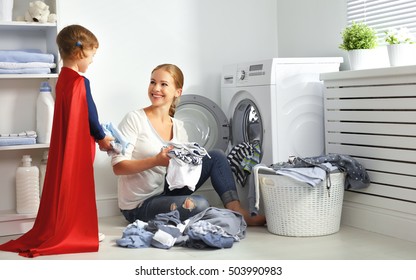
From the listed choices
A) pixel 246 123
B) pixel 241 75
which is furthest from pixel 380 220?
pixel 241 75

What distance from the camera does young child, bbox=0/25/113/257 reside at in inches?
125

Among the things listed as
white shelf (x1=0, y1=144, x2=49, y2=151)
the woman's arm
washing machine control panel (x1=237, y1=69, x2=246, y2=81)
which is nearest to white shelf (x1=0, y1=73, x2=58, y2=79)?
white shelf (x1=0, y1=144, x2=49, y2=151)

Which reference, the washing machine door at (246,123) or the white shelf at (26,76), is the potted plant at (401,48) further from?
the white shelf at (26,76)

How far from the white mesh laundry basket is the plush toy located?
4.95ft

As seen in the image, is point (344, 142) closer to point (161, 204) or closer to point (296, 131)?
point (296, 131)

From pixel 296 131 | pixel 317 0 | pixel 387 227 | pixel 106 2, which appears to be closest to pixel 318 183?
pixel 387 227

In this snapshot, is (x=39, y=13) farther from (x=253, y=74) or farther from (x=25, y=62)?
(x=253, y=74)

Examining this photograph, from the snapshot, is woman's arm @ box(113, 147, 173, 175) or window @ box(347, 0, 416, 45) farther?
window @ box(347, 0, 416, 45)

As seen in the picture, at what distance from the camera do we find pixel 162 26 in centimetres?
445

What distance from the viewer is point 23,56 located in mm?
3713

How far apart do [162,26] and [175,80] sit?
2.28ft

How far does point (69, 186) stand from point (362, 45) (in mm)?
1819

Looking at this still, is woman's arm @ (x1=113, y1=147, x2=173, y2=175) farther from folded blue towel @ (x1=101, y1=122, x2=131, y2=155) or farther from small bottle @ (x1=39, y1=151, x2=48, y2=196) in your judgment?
small bottle @ (x1=39, y1=151, x2=48, y2=196)
